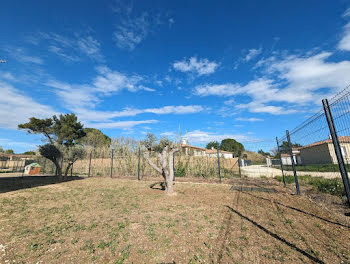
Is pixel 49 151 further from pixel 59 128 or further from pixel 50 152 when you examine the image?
pixel 59 128

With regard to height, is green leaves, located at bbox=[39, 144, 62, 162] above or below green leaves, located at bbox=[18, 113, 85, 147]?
below

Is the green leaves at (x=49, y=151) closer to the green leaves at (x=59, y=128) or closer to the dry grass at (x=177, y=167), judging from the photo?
the dry grass at (x=177, y=167)

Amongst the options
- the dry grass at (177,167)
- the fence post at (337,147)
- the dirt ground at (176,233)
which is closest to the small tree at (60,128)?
the dry grass at (177,167)

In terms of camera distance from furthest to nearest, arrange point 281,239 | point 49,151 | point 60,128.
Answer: point 60,128
point 49,151
point 281,239

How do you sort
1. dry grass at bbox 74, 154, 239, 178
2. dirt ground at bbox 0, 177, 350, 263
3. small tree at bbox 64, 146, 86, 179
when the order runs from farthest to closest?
dry grass at bbox 74, 154, 239, 178 < small tree at bbox 64, 146, 86, 179 < dirt ground at bbox 0, 177, 350, 263

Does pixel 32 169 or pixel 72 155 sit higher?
pixel 72 155

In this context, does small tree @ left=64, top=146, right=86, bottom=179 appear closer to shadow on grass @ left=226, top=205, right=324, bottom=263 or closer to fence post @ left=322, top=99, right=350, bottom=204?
shadow on grass @ left=226, top=205, right=324, bottom=263

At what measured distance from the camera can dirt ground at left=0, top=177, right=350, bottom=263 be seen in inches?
89.7

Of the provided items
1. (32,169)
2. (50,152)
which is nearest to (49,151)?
(50,152)

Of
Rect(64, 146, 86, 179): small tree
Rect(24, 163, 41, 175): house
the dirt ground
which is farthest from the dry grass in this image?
the dirt ground

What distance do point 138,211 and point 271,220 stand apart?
3.35m

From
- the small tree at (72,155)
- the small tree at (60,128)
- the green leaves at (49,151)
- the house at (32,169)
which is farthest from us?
the small tree at (60,128)

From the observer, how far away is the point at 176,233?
9.84ft

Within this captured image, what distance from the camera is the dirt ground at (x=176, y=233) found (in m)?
2.28
